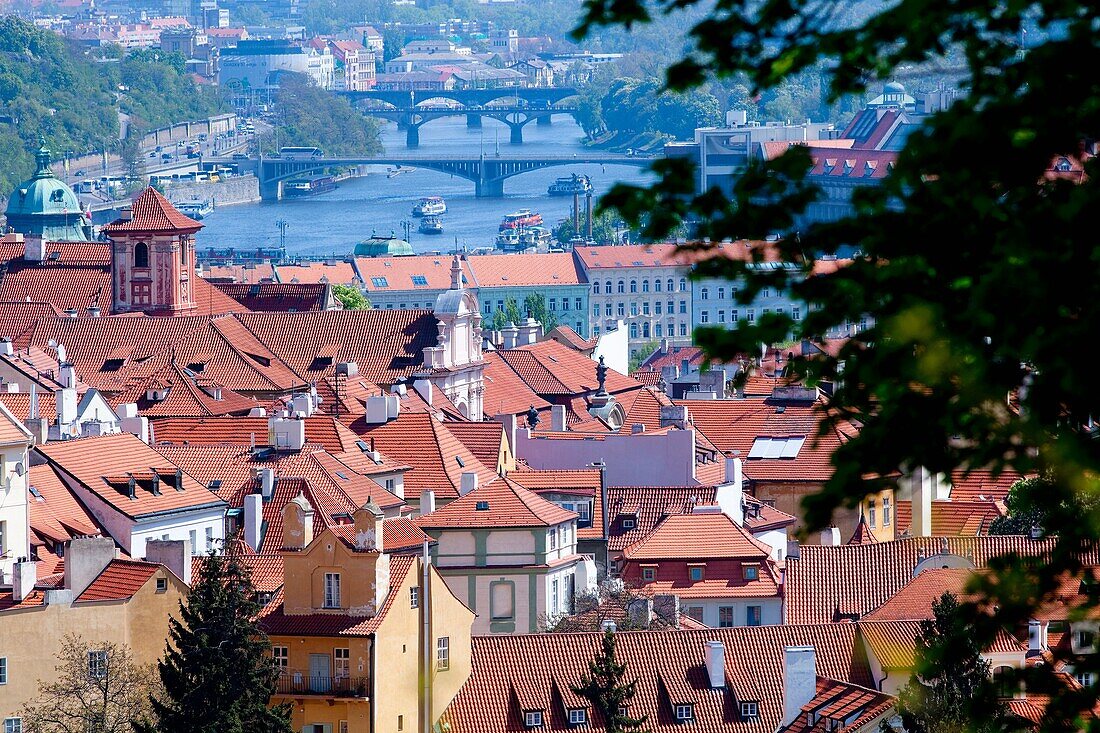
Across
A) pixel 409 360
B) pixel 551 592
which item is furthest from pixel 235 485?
pixel 409 360

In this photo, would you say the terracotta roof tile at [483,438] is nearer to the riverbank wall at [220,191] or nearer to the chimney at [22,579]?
the chimney at [22,579]

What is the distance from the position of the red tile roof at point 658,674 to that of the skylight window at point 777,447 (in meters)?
17.9

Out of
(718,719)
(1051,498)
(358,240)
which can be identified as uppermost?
(358,240)

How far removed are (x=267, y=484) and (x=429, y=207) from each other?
109931mm

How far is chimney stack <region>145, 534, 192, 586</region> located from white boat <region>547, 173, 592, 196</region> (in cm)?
12386

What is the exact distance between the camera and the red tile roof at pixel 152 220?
63594 mm

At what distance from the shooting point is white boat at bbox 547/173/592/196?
504 feet

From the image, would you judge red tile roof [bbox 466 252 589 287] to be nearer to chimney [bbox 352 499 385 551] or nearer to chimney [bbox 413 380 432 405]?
chimney [bbox 413 380 432 405]

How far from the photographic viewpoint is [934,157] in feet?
14.8

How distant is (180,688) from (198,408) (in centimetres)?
2587

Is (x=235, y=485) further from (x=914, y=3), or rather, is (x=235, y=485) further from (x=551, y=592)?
(x=914, y=3)

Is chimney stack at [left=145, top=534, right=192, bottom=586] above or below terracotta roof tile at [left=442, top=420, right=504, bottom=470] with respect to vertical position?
below

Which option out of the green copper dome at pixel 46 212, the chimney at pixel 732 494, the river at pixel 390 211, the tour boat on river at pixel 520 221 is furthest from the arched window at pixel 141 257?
the tour boat on river at pixel 520 221

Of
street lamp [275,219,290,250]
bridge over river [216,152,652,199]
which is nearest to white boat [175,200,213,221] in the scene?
street lamp [275,219,290,250]
